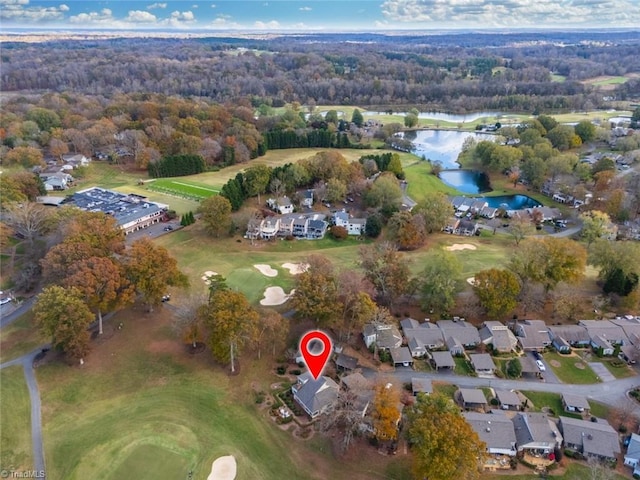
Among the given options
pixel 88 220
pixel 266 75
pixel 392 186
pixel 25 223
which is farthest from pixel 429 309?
pixel 266 75

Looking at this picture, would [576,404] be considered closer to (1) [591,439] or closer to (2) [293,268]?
(1) [591,439]

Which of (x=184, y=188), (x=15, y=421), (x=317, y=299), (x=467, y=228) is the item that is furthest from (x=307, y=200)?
(x=15, y=421)

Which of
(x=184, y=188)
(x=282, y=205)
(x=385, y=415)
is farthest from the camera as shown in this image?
(x=184, y=188)

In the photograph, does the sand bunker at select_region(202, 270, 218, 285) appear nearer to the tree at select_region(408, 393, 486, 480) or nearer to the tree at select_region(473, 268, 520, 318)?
the tree at select_region(473, 268, 520, 318)

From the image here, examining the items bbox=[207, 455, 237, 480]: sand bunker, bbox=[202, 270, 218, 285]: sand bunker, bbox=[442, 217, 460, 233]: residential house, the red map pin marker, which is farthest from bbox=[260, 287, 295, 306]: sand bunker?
bbox=[442, 217, 460, 233]: residential house

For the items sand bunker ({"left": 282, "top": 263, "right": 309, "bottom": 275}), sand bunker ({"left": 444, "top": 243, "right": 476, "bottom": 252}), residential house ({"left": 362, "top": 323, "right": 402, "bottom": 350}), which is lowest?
sand bunker ({"left": 444, "top": 243, "right": 476, "bottom": 252})

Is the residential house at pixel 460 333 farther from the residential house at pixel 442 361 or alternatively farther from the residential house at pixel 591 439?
the residential house at pixel 591 439
